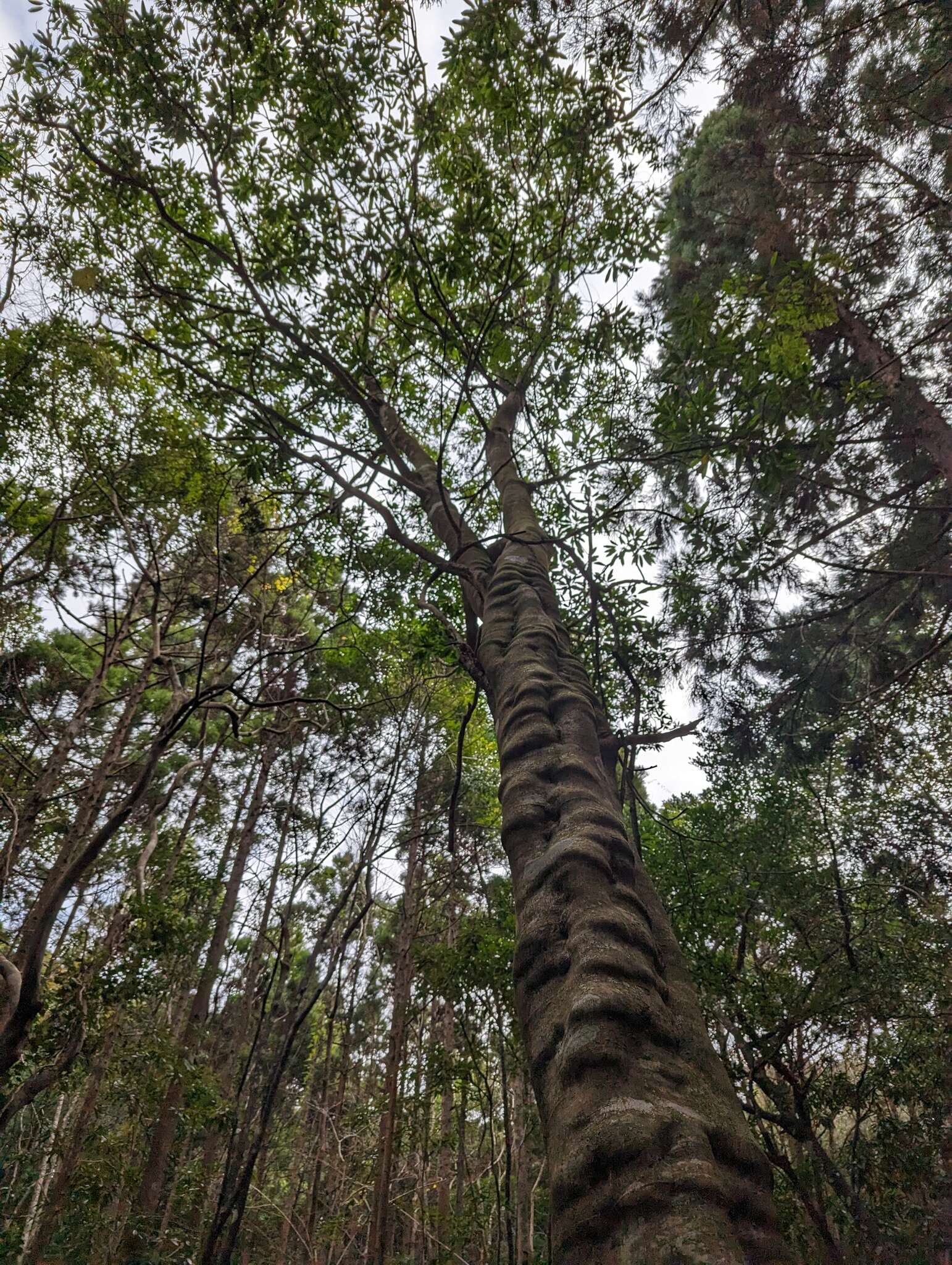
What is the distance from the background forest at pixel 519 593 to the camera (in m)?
2.29

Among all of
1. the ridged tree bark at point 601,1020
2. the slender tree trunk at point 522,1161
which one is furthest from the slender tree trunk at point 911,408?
the slender tree trunk at point 522,1161

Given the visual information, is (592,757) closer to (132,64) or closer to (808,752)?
(132,64)

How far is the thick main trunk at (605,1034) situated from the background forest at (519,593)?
0.01 m

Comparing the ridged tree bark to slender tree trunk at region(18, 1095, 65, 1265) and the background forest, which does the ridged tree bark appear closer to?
the background forest

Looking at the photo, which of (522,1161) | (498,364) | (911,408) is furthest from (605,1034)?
(522,1161)

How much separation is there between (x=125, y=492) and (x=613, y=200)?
14.6 feet

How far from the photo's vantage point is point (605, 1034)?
1.26m

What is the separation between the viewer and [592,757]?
2.08 meters

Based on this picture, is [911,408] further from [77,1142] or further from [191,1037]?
[191,1037]

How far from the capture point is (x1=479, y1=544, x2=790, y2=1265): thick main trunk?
38.6 inches

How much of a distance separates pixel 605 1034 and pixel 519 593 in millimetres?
1833

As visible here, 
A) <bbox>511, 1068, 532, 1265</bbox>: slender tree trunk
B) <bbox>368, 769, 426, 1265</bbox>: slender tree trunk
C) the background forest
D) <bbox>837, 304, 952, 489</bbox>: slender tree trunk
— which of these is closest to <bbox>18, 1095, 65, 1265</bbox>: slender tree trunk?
the background forest

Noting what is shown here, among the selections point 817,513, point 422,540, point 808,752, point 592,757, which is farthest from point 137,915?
point 817,513

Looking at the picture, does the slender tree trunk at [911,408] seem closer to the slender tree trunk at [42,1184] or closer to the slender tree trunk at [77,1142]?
the slender tree trunk at [77,1142]
